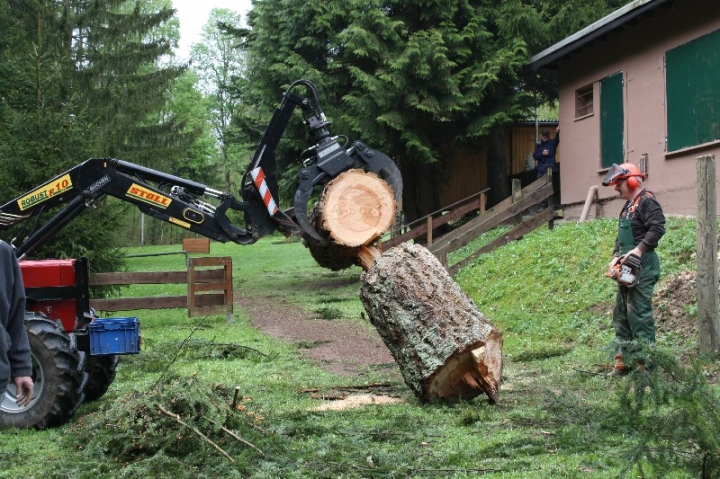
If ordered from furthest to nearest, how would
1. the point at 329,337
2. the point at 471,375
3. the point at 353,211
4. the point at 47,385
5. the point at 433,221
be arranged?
the point at 433,221
the point at 329,337
the point at 353,211
the point at 471,375
the point at 47,385

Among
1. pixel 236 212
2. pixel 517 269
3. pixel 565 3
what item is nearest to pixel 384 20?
pixel 565 3

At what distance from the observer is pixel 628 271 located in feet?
26.6

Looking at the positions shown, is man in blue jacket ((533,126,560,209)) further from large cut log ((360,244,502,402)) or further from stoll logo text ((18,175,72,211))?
stoll logo text ((18,175,72,211))

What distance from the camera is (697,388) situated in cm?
467

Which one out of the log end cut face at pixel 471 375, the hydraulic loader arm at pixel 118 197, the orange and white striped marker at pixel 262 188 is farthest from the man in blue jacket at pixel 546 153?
the log end cut face at pixel 471 375

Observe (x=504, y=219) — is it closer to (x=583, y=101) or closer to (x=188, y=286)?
(x=583, y=101)

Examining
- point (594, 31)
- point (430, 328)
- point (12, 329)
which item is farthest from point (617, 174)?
point (594, 31)

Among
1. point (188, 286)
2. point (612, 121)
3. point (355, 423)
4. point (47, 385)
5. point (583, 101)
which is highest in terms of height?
point (583, 101)

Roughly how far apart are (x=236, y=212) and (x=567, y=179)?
1152cm

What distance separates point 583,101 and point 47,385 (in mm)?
14917

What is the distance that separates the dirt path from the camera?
10945mm

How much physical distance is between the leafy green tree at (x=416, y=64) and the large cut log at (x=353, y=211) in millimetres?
10526

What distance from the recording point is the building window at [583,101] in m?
18.9

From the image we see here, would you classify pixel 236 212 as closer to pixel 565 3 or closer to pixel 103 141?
pixel 565 3
